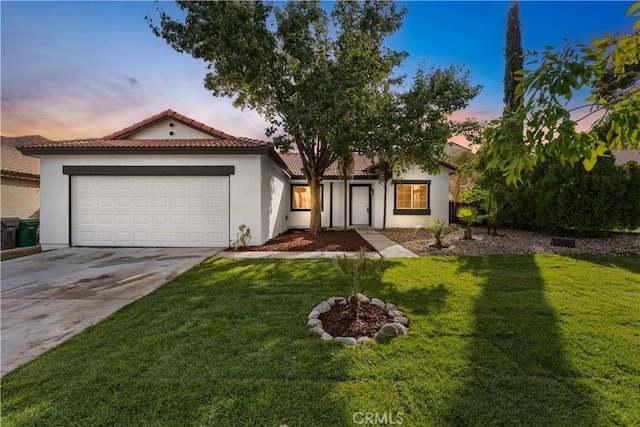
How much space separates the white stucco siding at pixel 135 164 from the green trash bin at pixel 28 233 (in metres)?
1.24

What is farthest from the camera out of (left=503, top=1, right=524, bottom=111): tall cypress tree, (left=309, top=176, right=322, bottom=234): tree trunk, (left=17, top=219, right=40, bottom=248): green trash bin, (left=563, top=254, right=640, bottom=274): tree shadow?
(left=503, top=1, right=524, bottom=111): tall cypress tree

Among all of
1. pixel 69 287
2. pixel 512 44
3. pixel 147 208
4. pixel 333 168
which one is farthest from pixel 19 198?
pixel 512 44

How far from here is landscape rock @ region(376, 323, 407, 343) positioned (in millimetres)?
2998

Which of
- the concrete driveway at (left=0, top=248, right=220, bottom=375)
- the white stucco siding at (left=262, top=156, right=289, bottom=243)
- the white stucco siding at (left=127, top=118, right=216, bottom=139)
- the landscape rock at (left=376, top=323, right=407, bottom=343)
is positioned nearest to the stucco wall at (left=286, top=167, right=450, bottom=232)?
the white stucco siding at (left=262, top=156, right=289, bottom=243)

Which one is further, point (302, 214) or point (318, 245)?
point (302, 214)

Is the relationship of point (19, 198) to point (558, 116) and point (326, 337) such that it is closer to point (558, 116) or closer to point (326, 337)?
point (326, 337)

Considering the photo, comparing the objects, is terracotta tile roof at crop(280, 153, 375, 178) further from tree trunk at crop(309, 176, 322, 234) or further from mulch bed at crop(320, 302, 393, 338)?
mulch bed at crop(320, 302, 393, 338)

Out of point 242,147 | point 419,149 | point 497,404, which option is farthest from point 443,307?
point 242,147

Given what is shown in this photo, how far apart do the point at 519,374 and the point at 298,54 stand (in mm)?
8686

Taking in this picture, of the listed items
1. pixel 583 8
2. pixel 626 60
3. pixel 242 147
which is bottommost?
pixel 626 60

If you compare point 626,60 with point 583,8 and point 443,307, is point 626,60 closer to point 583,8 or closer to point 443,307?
point 443,307

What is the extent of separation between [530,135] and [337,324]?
2.72 meters

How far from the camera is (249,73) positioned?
8180 millimetres

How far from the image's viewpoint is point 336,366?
2.55 meters
